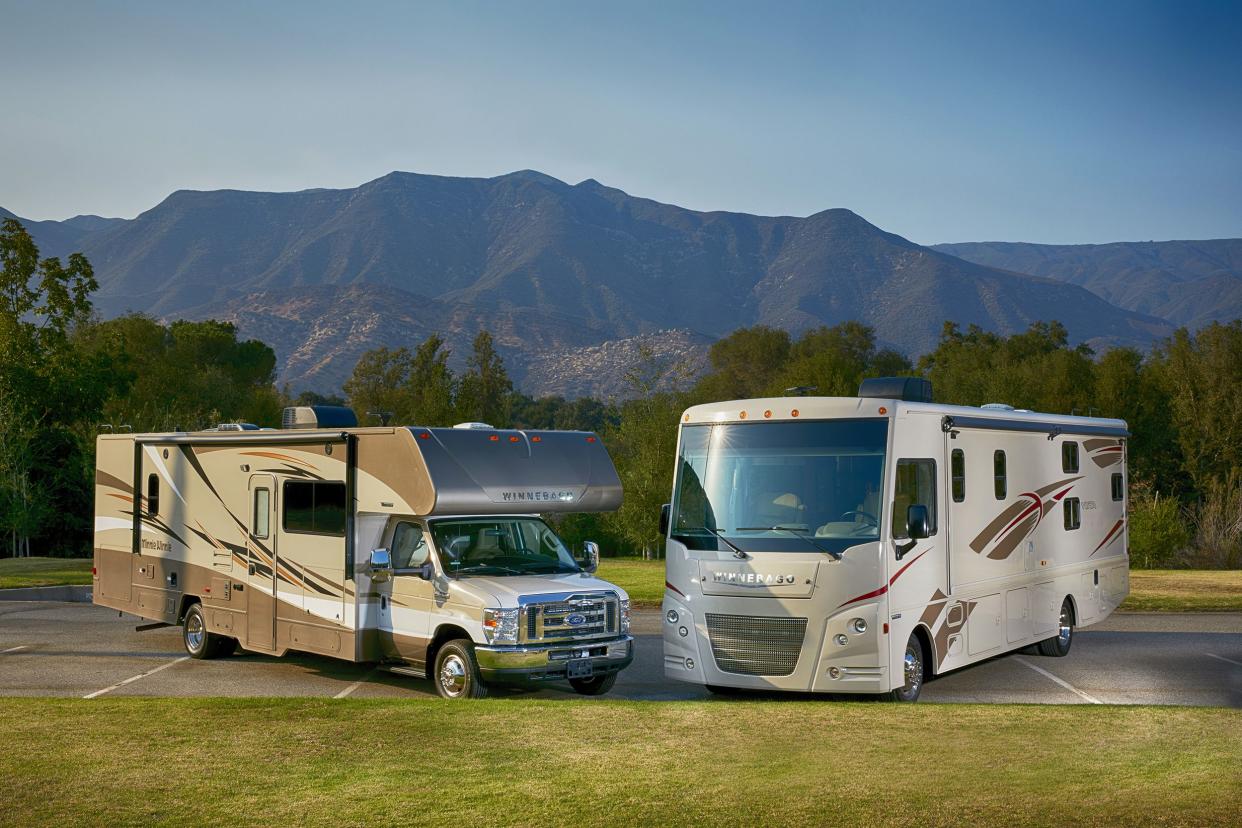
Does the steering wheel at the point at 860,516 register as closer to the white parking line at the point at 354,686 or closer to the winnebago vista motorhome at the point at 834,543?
the winnebago vista motorhome at the point at 834,543

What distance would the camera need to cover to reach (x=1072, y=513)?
1709cm

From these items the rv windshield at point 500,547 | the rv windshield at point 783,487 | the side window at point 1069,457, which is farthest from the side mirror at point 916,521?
the side window at point 1069,457

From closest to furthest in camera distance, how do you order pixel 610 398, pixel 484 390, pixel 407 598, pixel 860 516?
1. pixel 860 516
2. pixel 407 598
3. pixel 610 398
4. pixel 484 390

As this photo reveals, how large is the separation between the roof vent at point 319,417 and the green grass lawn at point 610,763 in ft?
14.2

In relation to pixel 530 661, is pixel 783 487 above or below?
above

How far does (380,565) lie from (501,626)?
146cm

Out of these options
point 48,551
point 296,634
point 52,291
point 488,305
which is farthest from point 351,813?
point 488,305

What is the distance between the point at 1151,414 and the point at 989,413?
61.5 m

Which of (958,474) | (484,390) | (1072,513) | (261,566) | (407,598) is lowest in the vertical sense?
(407,598)

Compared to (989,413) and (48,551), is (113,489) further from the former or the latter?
(48,551)

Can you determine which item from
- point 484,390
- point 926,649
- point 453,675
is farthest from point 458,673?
point 484,390

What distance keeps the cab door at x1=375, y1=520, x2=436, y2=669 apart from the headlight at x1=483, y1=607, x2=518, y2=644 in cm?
85

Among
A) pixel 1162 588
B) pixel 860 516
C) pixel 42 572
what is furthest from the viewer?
pixel 42 572

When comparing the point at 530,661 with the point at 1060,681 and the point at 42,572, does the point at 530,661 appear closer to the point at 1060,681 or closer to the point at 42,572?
the point at 1060,681
